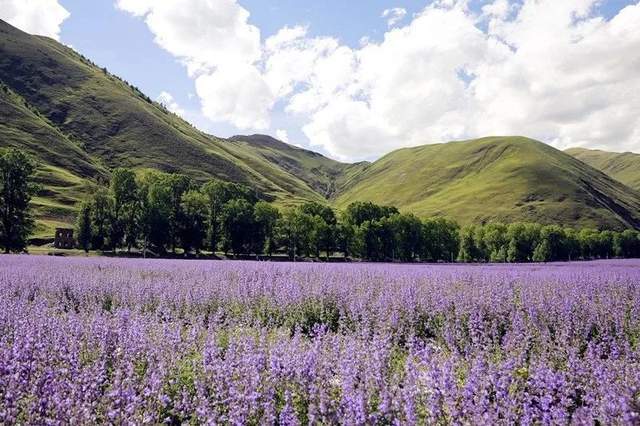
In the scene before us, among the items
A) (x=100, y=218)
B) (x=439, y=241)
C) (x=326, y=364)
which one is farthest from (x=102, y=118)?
(x=326, y=364)

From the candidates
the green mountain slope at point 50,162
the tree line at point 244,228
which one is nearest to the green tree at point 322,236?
the tree line at point 244,228

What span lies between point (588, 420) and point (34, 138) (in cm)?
14603

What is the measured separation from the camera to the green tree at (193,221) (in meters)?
64.0

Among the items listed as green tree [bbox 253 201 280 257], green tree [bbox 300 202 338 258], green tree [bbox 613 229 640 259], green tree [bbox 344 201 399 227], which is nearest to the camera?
green tree [bbox 253 201 280 257]

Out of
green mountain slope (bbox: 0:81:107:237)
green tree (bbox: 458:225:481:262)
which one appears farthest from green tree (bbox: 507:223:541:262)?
green mountain slope (bbox: 0:81:107:237)

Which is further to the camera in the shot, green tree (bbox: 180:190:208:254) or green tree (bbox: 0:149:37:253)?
green tree (bbox: 180:190:208:254)

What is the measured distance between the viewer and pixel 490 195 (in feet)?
546

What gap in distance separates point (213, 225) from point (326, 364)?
62085mm

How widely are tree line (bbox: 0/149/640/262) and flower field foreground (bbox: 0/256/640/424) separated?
145 feet

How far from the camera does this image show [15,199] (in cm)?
4688

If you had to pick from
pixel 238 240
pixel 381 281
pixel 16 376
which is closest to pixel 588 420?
pixel 16 376

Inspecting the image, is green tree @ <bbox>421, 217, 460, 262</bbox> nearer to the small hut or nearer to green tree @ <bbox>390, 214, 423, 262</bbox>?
green tree @ <bbox>390, 214, 423, 262</bbox>

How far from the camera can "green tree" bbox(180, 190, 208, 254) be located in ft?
210

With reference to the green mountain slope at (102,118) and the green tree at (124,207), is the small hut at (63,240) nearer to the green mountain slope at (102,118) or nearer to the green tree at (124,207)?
the green tree at (124,207)
